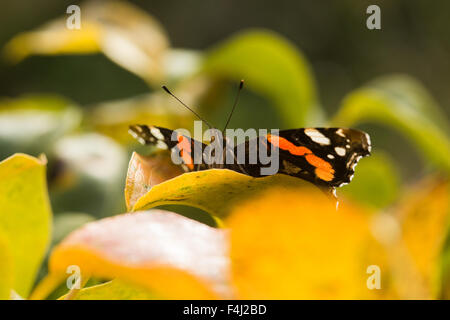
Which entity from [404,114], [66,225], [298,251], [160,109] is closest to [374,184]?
[404,114]

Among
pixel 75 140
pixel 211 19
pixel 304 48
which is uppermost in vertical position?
pixel 211 19

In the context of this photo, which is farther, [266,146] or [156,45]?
[156,45]

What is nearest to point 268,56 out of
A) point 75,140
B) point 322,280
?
point 75,140

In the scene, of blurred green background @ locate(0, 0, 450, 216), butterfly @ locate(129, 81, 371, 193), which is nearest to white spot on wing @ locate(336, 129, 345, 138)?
butterfly @ locate(129, 81, 371, 193)

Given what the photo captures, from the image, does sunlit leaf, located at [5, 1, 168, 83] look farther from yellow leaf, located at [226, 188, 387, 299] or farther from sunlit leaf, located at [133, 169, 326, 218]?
yellow leaf, located at [226, 188, 387, 299]

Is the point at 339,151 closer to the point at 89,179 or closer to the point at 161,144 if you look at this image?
the point at 161,144

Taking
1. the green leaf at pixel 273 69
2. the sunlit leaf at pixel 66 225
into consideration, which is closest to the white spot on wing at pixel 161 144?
the sunlit leaf at pixel 66 225

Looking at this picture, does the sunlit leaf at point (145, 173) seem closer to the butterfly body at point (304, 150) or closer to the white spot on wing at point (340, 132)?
the butterfly body at point (304, 150)
